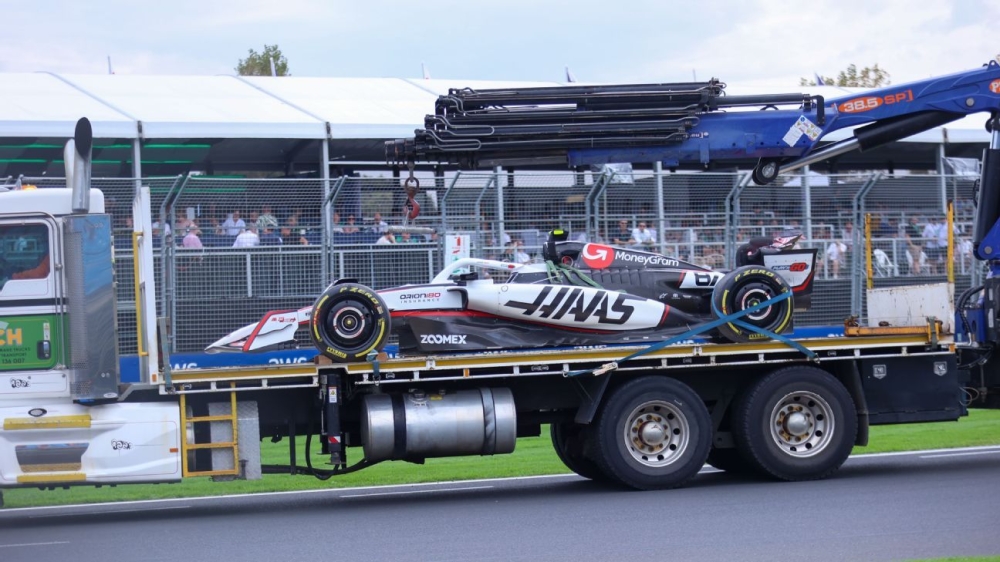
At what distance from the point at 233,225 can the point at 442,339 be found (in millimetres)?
5455

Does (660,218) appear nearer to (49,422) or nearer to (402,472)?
(402,472)

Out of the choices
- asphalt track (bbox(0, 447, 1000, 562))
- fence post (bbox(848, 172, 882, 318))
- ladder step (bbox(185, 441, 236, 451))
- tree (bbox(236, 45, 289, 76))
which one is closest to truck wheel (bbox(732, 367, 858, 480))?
asphalt track (bbox(0, 447, 1000, 562))

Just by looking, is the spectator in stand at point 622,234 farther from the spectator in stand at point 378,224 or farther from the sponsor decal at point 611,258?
the sponsor decal at point 611,258

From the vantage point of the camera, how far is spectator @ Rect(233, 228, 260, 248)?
15781 millimetres

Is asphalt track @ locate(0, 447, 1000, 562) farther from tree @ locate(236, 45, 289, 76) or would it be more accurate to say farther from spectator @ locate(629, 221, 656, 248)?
tree @ locate(236, 45, 289, 76)

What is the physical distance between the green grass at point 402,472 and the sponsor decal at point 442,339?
4.83 ft

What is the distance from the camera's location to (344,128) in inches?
846

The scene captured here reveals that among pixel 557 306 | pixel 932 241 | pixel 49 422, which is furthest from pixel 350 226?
pixel 932 241

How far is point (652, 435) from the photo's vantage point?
10.9 metres

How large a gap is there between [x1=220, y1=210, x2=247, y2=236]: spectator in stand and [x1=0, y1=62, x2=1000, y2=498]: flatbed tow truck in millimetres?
5262

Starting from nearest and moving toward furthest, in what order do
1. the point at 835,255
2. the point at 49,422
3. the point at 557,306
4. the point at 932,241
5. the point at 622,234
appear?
1. the point at 49,422
2. the point at 557,306
3. the point at 622,234
4. the point at 835,255
5. the point at 932,241

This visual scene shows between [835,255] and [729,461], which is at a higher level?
[835,255]

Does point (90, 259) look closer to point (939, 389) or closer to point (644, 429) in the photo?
point (644, 429)

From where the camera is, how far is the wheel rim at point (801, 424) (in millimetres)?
11164
